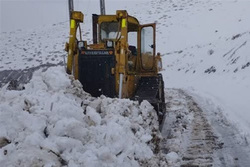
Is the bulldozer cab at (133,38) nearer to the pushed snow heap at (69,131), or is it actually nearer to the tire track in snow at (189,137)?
the tire track in snow at (189,137)

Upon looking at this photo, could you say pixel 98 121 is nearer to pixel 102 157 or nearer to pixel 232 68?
pixel 102 157

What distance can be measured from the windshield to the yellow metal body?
82mm

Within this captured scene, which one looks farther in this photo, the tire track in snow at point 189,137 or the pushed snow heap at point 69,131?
the tire track in snow at point 189,137

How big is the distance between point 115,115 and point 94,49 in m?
2.90

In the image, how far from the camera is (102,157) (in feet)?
14.3

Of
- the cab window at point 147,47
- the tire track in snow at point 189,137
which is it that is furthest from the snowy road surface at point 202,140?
the cab window at point 147,47

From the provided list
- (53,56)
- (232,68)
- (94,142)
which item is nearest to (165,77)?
(232,68)

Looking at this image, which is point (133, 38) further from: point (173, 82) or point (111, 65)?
point (173, 82)

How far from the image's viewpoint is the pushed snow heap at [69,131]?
404 cm

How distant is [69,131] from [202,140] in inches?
139

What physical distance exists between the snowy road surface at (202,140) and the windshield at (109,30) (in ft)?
8.77

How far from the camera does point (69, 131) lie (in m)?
4.51

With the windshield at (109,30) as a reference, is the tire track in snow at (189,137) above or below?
below

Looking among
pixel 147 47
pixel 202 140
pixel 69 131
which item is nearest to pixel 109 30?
pixel 147 47
